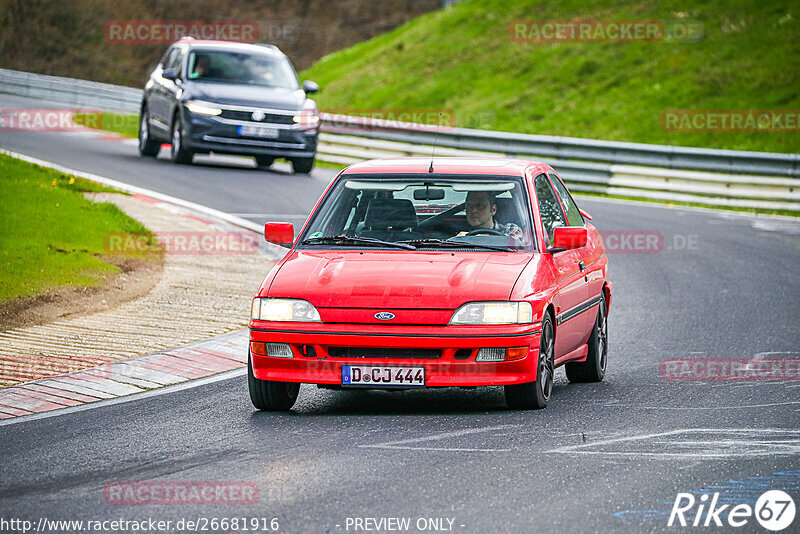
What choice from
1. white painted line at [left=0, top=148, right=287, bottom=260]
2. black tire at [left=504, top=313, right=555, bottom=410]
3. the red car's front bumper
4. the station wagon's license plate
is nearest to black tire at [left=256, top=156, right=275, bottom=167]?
white painted line at [left=0, top=148, right=287, bottom=260]

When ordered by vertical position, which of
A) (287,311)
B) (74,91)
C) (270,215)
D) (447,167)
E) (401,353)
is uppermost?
(447,167)

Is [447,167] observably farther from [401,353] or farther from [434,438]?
[434,438]

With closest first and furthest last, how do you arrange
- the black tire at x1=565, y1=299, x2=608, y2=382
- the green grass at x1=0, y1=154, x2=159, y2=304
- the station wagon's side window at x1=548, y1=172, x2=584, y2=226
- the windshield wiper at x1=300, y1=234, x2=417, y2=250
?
the windshield wiper at x1=300, y1=234, x2=417, y2=250
the black tire at x1=565, y1=299, x2=608, y2=382
the station wagon's side window at x1=548, y1=172, x2=584, y2=226
the green grass at x1=0, y1=154, x2=159, y2=304

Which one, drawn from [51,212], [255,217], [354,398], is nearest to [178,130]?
[255,217]

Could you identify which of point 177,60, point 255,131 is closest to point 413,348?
point 255,131

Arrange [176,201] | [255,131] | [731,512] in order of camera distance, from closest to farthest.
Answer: [731,512] < [176,201] < [255,131]

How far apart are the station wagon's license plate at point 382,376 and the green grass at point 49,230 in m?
5.10

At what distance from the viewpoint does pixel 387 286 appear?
8.05 m

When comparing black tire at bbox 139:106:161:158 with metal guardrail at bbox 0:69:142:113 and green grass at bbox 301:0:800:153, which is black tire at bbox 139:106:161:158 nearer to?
metal guardrail at bbox 0:69:142:113

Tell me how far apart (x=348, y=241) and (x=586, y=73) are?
88.5 feet

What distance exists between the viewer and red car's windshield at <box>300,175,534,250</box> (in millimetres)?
8891

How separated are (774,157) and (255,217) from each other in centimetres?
936

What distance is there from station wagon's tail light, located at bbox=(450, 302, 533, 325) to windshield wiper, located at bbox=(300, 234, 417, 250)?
85 cm

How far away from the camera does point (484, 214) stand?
902 cm
